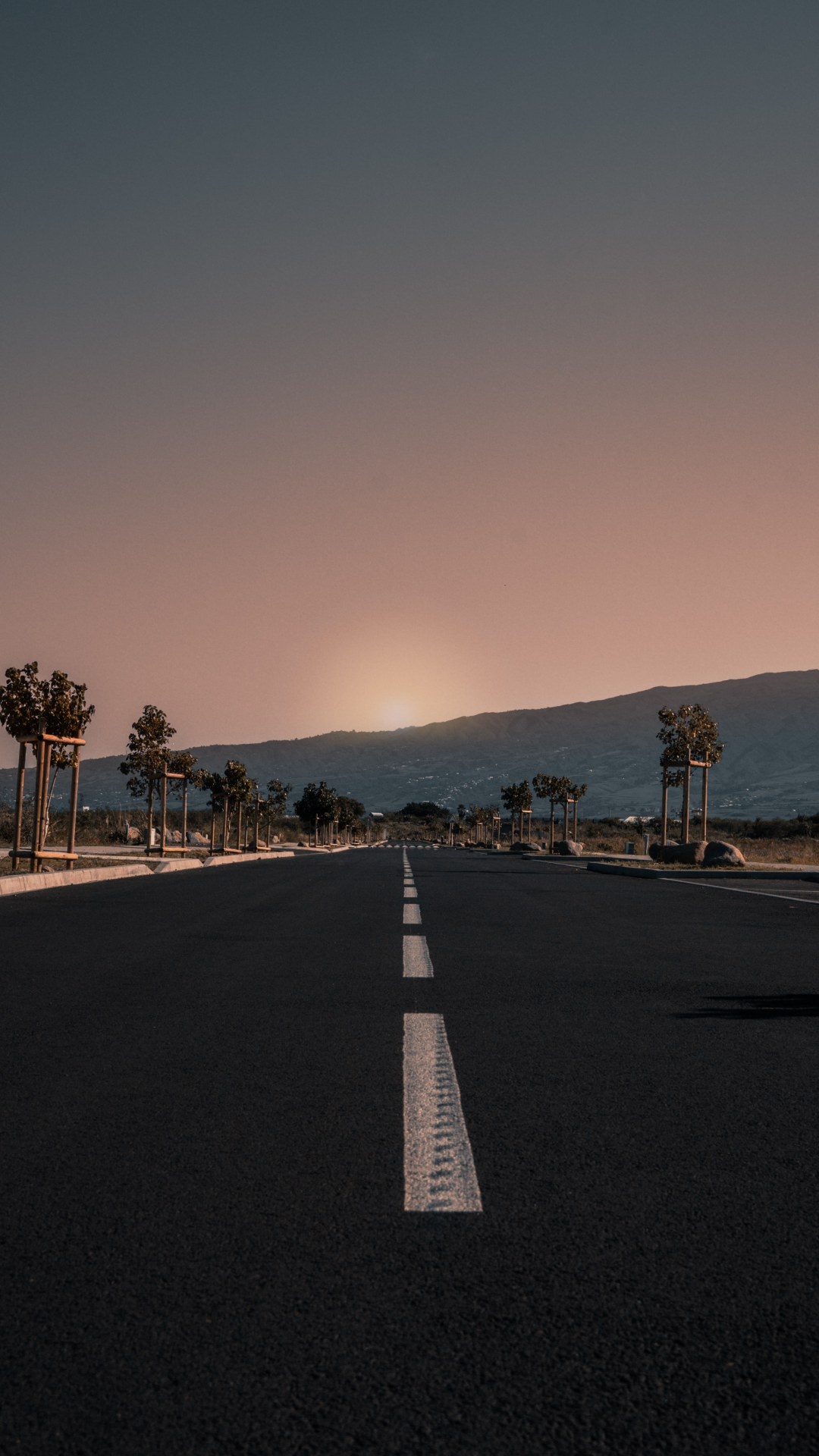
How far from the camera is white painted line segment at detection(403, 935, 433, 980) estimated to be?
29.6ft

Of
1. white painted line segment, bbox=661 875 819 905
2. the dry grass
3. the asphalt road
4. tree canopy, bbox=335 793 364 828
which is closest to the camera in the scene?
the asphalt road

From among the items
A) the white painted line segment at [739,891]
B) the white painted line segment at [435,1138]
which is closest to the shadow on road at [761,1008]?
the white painted line segment at [435,1138]

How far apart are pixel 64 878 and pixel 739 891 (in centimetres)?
1225

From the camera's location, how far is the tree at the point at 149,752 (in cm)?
3978

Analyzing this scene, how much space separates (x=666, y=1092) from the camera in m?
5.18

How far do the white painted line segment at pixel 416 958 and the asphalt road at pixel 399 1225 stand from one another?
2.59ft

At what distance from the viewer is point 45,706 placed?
91.2 ft

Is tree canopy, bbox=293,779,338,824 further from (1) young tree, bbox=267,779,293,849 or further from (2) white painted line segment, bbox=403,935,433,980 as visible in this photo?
(2) white painted line segment, bbox=403,935,433,980

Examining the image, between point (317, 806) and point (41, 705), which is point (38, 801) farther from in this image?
point (317, 806)

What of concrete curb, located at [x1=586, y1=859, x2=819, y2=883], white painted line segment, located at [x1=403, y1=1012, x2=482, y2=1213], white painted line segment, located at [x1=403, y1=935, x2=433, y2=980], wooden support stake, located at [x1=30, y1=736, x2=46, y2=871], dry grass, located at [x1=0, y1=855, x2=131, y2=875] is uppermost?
wooden support stake, located at [x1=30, y1=736, x2=46, y2=871]

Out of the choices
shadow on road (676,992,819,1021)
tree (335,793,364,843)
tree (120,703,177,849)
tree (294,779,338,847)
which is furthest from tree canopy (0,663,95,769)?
tree (335,793,364,843)

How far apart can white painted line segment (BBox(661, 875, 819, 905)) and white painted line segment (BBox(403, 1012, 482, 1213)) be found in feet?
42.8

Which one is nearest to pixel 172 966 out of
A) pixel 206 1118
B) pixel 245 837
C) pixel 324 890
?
pixel 206 1118

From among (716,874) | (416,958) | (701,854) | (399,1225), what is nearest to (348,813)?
(701,854)
